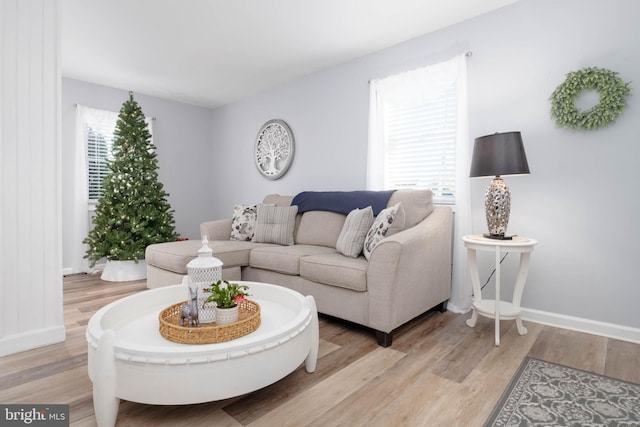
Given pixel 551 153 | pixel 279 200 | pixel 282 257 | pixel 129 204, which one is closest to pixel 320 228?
pixel 282 257

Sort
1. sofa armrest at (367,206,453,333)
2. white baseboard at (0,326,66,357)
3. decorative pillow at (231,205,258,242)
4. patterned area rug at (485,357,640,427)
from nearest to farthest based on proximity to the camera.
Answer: patterned area rug at (485,357,640,427) < white baseboard at (0,326,66,357) < sofa armrest at (367,206,453,333) < decorative pillow at (231,205,258,242)

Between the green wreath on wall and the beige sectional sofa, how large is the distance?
1.01m

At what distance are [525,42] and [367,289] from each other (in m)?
2.20

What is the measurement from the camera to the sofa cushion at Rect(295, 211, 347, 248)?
3229 mm

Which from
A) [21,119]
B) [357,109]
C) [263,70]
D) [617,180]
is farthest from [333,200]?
[21,119]

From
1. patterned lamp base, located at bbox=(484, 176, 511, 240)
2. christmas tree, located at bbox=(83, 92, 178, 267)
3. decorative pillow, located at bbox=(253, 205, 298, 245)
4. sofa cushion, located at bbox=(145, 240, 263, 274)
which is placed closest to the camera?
patterned lamp base, located at bbox=(484, 176, 511, 240)

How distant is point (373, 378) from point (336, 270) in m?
0.78

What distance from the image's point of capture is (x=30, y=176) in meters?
2.12

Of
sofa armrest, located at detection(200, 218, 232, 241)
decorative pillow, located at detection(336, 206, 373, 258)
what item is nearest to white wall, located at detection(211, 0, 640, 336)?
decorative pillow, located at detection(336, 206, 373, 258)

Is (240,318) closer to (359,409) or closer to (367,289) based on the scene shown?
(359,409)

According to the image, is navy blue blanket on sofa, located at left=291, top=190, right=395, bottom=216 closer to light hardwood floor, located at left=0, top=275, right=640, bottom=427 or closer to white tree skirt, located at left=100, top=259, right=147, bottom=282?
light hardwood floor, located at left=0, top=275, right=640, bottom=427

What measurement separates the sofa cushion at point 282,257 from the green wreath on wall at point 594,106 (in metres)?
1.97

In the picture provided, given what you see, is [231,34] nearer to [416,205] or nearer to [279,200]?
[279,200]

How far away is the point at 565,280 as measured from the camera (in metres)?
2.46
